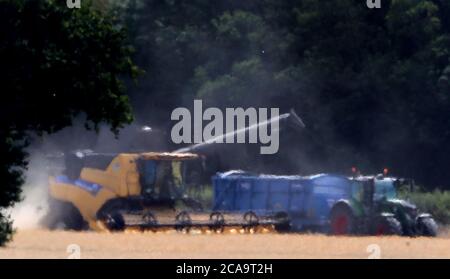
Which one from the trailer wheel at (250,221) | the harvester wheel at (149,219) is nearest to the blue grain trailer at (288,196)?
the trailer wheel at (250,221)

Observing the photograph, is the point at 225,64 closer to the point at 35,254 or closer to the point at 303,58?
the point at 303,58

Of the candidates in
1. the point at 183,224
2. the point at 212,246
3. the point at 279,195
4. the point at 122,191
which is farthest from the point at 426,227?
the point at 212,246

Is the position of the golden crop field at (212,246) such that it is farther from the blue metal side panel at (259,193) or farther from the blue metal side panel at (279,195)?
the blue metal side panel at (259,193)

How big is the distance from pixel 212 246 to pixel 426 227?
39.2 feet

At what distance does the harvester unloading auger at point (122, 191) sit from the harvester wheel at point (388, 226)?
10.2 feet

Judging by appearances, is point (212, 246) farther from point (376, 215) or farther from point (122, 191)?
point (122, 191)

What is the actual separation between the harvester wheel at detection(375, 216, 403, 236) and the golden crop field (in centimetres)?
210

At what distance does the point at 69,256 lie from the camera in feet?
87.0

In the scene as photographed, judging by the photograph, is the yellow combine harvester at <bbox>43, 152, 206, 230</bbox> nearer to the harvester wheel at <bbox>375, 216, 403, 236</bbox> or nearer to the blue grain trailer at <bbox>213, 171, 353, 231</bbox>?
the blue grain trailer at <bbox>213, 171, 353, 231</bbox>

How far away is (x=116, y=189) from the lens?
42625 mm

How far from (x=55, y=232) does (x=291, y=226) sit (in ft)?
25.2

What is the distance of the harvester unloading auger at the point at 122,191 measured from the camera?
42031 mm

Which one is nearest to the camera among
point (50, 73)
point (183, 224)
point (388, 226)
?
point (50, 73)

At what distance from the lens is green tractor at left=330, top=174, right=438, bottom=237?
40.2 m
